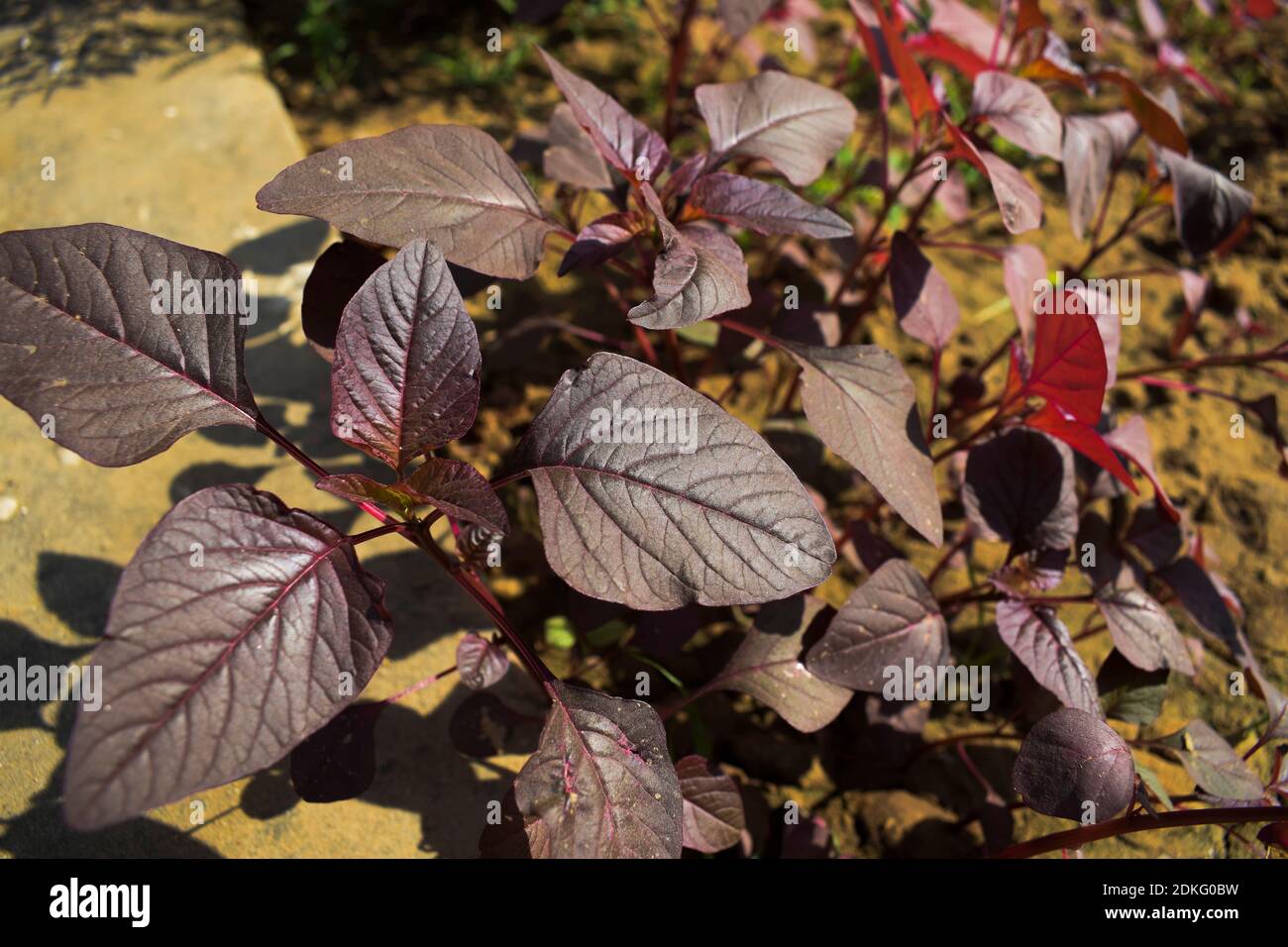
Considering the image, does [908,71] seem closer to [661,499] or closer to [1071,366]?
[1071,366]

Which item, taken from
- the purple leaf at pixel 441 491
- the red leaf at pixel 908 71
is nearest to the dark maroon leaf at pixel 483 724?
the purple leaf at pixel 441 491

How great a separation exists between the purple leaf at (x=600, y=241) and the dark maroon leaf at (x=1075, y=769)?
914 millimetres

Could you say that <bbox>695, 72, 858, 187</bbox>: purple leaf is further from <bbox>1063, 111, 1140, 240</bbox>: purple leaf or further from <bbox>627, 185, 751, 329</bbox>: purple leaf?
<bbox>1063, 111, 1140, 240</bbox>: purple leaf

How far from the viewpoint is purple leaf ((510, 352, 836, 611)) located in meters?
1.13

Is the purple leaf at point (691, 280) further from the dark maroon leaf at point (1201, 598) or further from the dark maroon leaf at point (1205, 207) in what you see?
the dark maroon leaf at point (1201, 598)

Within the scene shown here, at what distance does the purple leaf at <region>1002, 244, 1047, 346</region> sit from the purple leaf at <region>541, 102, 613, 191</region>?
759 millimetres

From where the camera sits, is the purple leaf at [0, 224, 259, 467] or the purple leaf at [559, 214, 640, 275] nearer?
the purple leaf at [0, 224, 259, 467]

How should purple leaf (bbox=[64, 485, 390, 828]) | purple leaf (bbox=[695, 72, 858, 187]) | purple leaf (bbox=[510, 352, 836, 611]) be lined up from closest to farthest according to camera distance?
purple leaf (bbox=[64, 485, 390, 828])
purple leaf (bbox=[510, 352, 836, 611])
purple leaf (bbox=[695, 72, 858, 187])
